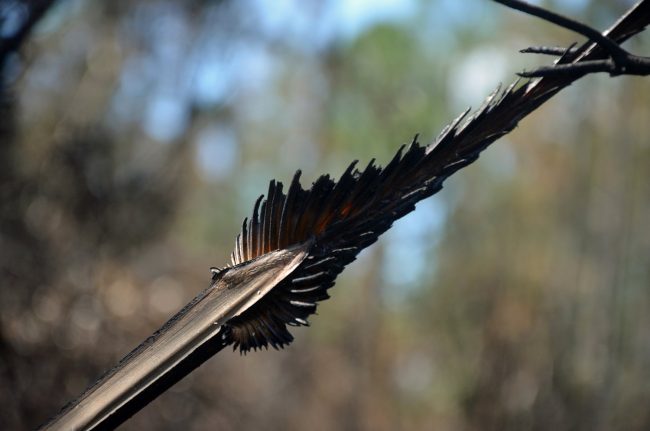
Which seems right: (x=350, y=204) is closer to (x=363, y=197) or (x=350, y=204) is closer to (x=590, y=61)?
(x=363, y=197)

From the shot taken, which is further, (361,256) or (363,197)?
(361,256)

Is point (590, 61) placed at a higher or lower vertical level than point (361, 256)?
lower

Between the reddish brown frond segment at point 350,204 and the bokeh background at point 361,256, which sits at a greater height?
the bokeh background at point 361,256

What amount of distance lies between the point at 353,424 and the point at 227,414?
841 cm

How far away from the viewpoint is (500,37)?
67.9 ft

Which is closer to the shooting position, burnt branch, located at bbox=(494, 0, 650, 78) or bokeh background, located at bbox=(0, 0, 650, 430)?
burnt branch, located at bbox=(494, 0, 650, 78)

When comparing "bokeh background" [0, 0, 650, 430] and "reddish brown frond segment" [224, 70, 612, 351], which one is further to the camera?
"bokeh background" [0, 0, 650, 430]

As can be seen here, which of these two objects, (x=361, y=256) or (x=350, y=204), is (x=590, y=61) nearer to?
(x=350, y=204)

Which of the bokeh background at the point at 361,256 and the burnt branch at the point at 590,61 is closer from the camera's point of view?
the burnt branch at the point at 590,61

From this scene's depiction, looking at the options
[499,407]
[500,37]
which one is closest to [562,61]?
[499,407]

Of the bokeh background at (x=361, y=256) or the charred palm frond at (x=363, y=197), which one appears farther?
the bokeh background at (x=361, y=256)

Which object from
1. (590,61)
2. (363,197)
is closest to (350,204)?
(363,197)

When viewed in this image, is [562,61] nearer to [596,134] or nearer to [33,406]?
[33,406]

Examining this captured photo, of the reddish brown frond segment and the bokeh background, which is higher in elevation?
the bokeh background
